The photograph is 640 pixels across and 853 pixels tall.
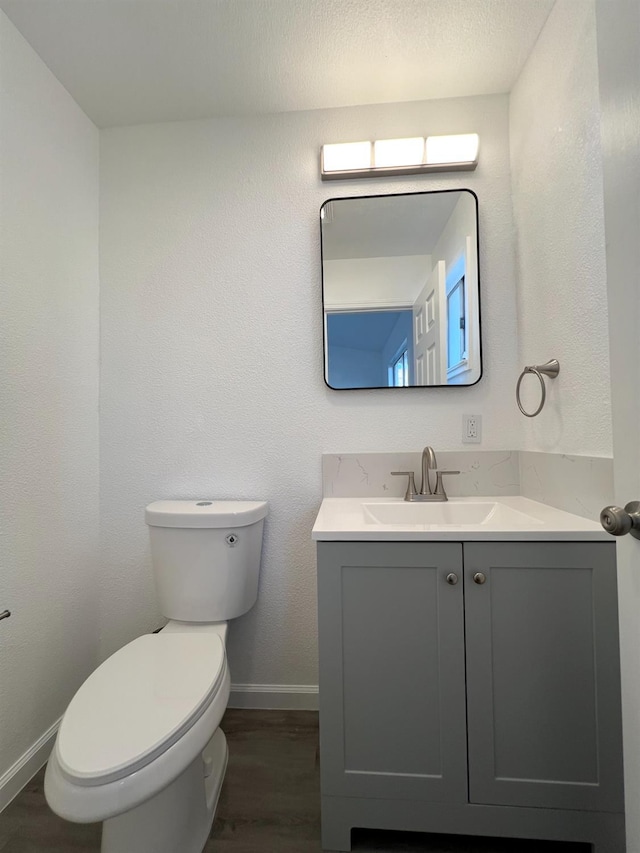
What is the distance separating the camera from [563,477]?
127 cm

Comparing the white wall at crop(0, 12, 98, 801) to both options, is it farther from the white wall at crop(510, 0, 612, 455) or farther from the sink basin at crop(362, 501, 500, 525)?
the white wall at crop(510, 0, 612, 455)

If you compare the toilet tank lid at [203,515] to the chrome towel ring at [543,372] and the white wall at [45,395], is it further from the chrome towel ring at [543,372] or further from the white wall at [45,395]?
the chrome towel ring at [543,372]

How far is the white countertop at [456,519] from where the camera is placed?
1028 mm

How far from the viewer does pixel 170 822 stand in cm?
100

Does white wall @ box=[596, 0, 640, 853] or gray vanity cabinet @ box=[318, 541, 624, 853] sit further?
gray vanity cabinet @ box=[318, 541, 624, 853]

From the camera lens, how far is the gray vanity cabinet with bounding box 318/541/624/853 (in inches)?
39.9

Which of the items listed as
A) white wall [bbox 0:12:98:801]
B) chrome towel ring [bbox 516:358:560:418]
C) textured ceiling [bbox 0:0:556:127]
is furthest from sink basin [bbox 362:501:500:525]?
textured ceiling [bbox 0:0:556:127]

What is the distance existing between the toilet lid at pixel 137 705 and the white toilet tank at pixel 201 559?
7.8 inches

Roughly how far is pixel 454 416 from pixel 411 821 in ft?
3.86

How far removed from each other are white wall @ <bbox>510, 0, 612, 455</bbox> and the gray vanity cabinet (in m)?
0.44

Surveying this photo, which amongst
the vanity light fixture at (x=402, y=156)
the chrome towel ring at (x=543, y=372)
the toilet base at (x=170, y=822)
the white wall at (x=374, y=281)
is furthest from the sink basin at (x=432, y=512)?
the vanity light fixture at (x=402, y=156)

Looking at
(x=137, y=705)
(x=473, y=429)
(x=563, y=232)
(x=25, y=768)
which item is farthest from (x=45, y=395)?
(x=563, y=232)

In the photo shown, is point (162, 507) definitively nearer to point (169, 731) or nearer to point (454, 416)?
point (169, 731)

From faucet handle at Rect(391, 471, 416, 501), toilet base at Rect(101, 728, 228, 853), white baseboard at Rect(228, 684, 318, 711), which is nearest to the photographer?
toilet base at Rect(101, 728, 228, 853)
